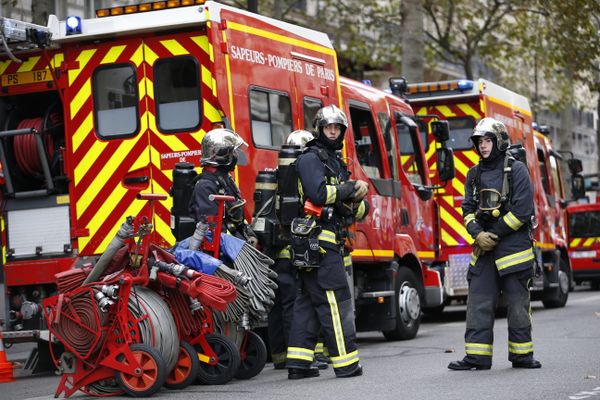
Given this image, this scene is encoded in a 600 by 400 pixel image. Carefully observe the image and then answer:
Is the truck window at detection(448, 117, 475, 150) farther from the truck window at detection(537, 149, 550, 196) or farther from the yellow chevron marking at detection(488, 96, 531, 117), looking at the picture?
the truck window at detection(537, 149, 550, 196)

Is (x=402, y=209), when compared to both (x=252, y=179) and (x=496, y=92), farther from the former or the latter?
(x=496, y=92)

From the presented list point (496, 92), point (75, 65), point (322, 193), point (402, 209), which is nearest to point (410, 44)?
point (496, 92)

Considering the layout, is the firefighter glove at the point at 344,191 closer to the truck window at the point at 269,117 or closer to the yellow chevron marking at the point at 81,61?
the truck window at the point at 269,117

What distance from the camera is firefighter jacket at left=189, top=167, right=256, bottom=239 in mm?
9031

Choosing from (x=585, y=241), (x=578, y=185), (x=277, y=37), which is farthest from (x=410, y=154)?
(x=585, y=241)

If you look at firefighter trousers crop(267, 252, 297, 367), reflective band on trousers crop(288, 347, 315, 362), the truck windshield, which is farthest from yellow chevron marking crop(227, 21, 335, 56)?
the truck windshield

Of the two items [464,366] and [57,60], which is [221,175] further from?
[57,60]

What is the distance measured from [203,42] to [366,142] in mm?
3158

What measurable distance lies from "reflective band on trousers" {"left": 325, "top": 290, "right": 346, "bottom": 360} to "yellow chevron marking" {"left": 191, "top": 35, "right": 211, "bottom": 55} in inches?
101

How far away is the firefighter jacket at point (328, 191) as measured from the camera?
887 cm

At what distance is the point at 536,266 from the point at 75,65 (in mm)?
4351

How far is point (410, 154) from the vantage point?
14.2m

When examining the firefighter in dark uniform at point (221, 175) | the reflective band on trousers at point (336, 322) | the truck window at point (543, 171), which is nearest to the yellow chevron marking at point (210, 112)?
the firefighter in dark uniform at point (221, 175)

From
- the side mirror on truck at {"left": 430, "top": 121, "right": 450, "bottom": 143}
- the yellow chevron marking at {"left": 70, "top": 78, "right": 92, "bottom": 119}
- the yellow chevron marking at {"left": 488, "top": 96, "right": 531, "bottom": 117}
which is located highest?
the yellow chevron marking at {"left": 488, "top": 96, "right": 531, "bottom": 117}
